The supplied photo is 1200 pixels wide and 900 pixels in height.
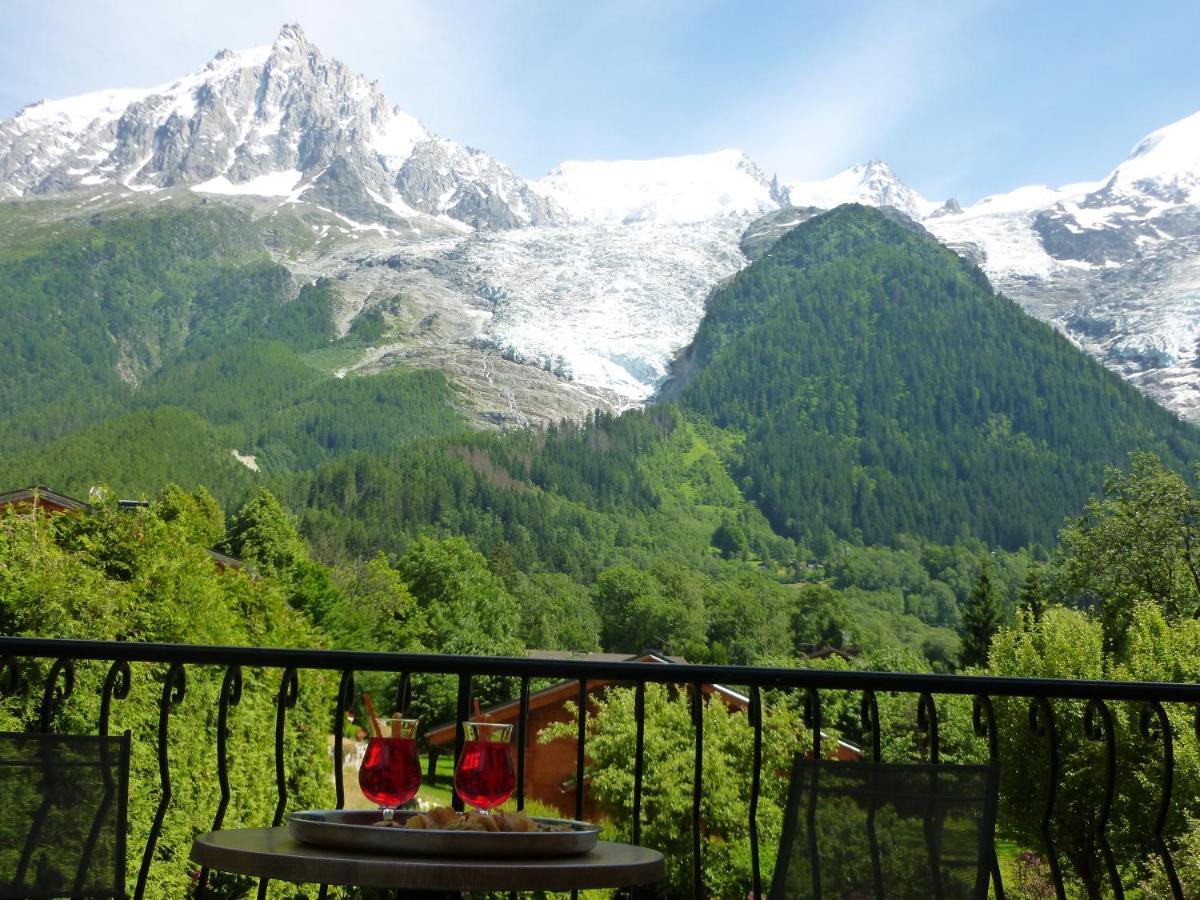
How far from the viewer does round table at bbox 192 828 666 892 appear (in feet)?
7.62

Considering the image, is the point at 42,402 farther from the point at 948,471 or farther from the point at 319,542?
the point at 948,471

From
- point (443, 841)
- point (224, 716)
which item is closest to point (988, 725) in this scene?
point (443, 841)

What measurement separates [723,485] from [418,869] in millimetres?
151185

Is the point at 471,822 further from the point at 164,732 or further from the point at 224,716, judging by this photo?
the point at 164,732

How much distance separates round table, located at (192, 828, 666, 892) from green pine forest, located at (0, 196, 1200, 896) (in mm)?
21872

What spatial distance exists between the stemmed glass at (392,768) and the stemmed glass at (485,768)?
0.39 ft

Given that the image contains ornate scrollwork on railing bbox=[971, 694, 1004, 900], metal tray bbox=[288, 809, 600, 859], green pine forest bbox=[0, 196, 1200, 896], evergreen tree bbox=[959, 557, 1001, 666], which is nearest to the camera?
metal tray bbox=[288, 809, 600, 859]

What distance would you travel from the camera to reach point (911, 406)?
16062 cm

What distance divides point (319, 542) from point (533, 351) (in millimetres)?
92163

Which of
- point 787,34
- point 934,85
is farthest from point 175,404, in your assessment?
point 787,34

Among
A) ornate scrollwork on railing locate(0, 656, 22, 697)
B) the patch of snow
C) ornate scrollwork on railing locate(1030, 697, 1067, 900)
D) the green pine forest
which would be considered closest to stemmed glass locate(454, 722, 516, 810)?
ornate scrollwork on railing locate(0, 656, 22, 697)

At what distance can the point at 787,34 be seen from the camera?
31.1 m

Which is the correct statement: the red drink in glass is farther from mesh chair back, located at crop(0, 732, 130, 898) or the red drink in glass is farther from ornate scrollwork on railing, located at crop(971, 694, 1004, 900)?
ornate scrollwork on railing, located at crop(971, 694, 1004, 900)

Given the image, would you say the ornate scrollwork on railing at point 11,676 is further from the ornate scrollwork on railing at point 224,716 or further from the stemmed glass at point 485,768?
the stemmed glass at point 485,768
